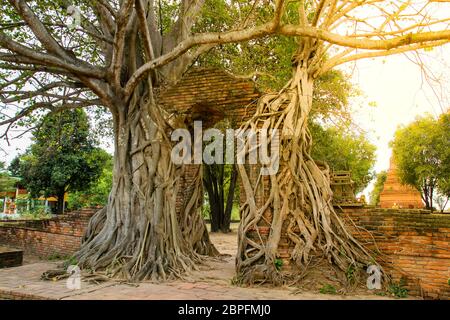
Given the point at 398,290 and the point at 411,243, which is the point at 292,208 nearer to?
the point at 411,243

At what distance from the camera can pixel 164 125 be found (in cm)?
701

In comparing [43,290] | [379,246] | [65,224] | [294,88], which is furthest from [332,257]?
[65,224]

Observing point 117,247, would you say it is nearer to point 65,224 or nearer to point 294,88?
point 65,224

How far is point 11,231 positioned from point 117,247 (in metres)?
4.95

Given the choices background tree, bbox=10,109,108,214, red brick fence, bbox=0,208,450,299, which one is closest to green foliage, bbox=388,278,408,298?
red brick fence, bbox=0,208,450,299

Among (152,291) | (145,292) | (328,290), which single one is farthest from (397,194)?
(145,292)

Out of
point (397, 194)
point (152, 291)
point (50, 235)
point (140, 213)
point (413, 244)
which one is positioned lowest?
point (152, 291)

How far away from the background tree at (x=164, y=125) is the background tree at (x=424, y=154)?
1393 cm

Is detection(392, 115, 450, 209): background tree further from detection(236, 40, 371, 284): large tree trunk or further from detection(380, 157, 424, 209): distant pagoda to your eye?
detection(236, 40, 371, 284): large tree trunk

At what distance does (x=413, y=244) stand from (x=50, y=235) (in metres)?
7.59

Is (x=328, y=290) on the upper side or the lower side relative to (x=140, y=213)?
lower

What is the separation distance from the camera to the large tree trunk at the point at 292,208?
525 cm

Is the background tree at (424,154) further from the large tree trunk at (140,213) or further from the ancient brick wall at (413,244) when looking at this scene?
the large tree trunk at (140,213)

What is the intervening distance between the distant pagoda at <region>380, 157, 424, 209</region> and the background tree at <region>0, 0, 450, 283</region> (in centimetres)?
1780
